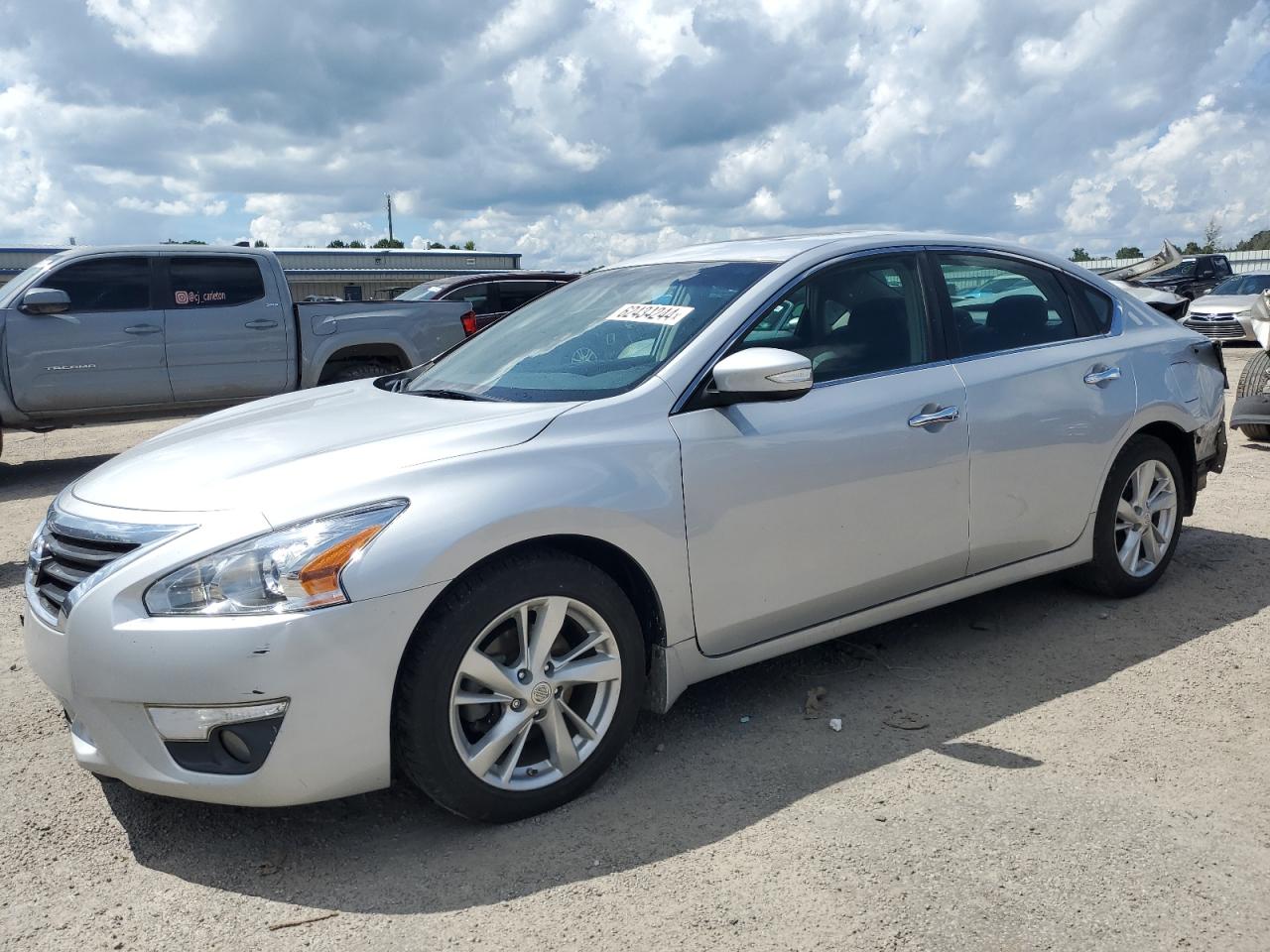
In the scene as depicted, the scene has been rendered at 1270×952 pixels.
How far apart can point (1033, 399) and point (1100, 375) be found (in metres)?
0.51

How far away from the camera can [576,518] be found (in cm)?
311

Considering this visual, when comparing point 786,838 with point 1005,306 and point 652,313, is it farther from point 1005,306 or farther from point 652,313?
point 1005,306

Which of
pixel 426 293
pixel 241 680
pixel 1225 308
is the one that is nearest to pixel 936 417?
pixel 241 680

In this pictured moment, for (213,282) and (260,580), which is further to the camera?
(213,282)

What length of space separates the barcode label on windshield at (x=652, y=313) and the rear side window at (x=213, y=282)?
7287mm

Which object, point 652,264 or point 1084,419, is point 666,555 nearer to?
point 652,264

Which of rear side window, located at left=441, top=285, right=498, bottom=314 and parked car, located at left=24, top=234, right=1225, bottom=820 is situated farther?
rear side window, located at left=441, top=285, right=498, bottom=314

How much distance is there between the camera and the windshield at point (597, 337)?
3.61 meters

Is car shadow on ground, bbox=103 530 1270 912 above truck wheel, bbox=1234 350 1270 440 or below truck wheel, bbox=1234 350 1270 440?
below

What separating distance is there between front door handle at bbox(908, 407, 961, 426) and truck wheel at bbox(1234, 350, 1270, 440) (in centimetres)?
611

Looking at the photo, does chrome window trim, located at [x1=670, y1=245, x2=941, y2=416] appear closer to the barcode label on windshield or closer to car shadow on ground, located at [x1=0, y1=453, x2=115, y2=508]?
the barcode label on windshield

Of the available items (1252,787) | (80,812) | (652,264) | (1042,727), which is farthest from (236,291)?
(1252,787)

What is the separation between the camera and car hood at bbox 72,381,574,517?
117 inches

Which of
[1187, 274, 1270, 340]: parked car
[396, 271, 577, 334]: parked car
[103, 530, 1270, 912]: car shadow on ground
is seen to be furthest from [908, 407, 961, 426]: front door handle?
[1187, 274, 1270, 340]: parked car
